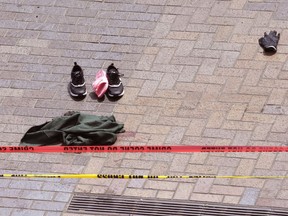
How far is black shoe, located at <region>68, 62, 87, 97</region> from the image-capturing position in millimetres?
9315

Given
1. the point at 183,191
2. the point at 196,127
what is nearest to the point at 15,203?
the point at 183,191

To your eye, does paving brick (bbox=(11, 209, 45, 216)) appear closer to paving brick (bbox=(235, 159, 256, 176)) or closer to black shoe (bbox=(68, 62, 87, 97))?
black shoe (bbox=(68, 62, 87, 97))

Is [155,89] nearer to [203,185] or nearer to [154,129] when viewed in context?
[154,129]

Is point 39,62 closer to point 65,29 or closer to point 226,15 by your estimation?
point 65,29

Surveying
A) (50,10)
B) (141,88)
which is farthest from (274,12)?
(50,10)

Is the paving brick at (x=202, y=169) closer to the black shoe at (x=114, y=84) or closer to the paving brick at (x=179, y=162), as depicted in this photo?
the paving brick at (x=179, y=162)

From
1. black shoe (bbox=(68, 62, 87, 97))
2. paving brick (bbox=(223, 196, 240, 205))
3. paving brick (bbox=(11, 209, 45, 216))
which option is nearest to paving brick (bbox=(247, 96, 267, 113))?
paving brick (bbox=(223, 196, 240, 205))

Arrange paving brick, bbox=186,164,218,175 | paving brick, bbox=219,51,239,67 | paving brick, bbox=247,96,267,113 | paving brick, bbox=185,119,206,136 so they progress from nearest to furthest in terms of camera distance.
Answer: paving brick, bbox=186,164,218,175 < paving brick, bbox=185,119,206,136 < paving brick, bbox=247,96,267,113 < paving brick, bbox=219,51,239,67

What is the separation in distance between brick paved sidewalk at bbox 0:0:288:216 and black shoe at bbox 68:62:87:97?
11 centimetres

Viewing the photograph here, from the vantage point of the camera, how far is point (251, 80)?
9398 millimetres

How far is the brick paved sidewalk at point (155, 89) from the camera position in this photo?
834cm

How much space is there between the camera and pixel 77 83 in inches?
368

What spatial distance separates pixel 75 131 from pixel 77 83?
0.81 m

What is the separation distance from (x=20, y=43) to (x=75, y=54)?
74cm
